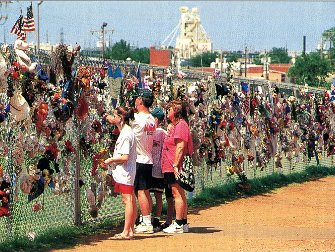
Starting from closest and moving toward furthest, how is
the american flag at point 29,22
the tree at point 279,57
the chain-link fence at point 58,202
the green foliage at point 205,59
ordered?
the chain-link fence at point 58,202 < the american flag at point 29,22 < the green foliage at point 205,59 < the tree at point 279,57

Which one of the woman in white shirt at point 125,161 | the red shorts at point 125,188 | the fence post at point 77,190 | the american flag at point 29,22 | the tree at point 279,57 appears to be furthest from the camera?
the tree at point 279,57

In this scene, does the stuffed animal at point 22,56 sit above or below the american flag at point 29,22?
below

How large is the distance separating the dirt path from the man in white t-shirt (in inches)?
12.8

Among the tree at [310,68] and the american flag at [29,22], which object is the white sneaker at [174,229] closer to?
the american flag at [29,22]

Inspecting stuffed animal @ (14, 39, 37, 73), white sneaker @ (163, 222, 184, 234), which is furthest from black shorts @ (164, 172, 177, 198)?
stuffed animal @ (14, 39, 37, 73)

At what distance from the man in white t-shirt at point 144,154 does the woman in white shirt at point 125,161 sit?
49 centimetres

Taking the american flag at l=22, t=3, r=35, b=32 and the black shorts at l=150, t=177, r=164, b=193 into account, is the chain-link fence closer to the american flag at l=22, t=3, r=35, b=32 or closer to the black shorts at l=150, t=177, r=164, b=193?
the black shorts at l=150, t=177, r=164, b=193

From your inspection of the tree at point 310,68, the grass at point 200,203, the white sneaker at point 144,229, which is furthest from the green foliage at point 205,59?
the white sneaker at point 144,229

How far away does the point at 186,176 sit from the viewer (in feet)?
44.2

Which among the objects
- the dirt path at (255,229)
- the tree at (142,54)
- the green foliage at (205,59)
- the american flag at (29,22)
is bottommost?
the dirt path at (255,229)

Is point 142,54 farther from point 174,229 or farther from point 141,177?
point 141,177

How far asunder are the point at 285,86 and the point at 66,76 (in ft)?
39.5

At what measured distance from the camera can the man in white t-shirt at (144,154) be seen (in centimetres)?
1317

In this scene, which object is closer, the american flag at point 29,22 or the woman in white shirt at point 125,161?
the woman in white shirt at point 125,161
